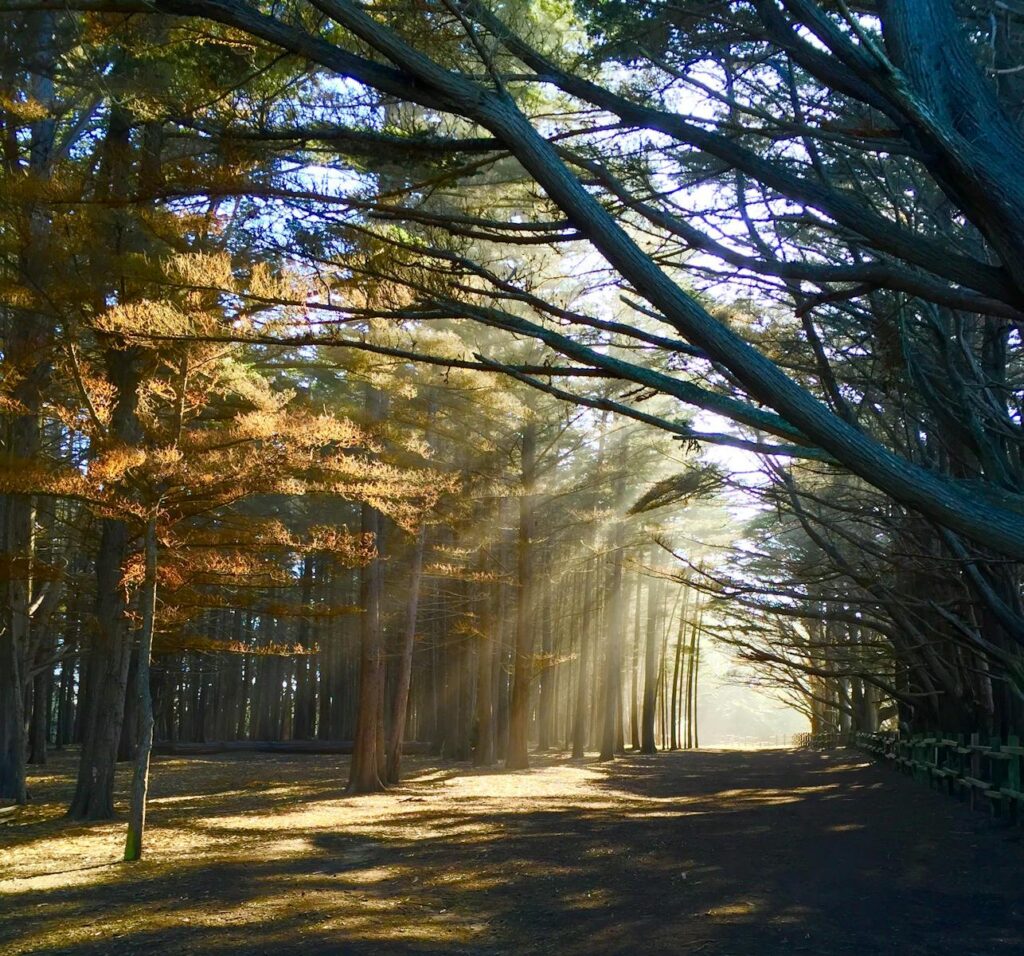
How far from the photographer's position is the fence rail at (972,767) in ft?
37.1

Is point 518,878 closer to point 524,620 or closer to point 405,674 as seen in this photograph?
point 405,674

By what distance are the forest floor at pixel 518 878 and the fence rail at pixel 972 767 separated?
0.36 m

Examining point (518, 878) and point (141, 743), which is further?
point (141, 743)

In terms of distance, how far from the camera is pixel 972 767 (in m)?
14.1

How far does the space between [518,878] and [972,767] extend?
310 inches

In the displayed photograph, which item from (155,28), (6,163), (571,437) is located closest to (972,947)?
(155,28)

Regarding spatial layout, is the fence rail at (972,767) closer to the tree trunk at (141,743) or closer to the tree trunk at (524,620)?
the tree trunk at (524,620)

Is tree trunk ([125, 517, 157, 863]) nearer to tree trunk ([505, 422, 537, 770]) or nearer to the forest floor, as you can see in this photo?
the forest floor

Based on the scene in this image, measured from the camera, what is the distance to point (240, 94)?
16.9 feet

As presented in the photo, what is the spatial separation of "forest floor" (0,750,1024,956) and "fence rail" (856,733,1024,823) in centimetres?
36

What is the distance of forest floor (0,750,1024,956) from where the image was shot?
266 inches

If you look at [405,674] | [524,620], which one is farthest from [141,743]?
[524,620]

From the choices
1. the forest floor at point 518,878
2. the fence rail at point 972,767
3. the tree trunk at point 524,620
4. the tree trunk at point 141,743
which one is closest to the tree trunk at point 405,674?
the forest floor at point 518,878

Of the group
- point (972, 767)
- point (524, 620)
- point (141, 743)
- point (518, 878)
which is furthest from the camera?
point (524, 620)
